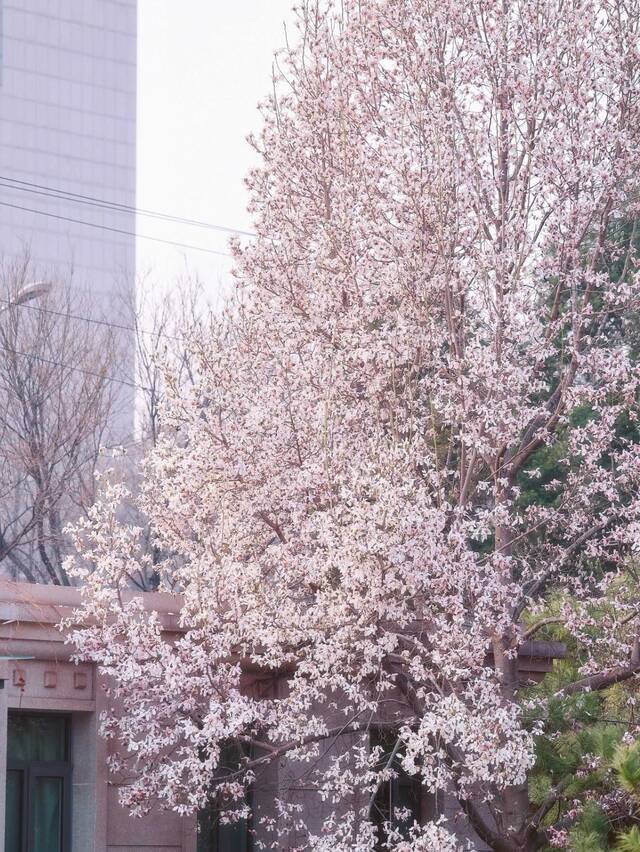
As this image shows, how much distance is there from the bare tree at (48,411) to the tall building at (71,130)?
7152 cm

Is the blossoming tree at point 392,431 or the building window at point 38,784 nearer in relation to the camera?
the blossoming tree at point 392,431

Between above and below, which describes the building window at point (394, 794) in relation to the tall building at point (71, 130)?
below

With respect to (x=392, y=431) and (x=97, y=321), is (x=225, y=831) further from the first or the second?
(x=97, y=321)

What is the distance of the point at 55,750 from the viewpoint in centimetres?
1346

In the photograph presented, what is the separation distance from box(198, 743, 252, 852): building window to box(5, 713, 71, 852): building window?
62.6 inches

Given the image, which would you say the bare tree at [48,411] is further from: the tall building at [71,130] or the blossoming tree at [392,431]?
the tall building at [71,130]

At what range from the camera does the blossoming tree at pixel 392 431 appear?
1222cm

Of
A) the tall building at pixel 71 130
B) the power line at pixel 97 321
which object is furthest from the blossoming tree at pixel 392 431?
the tall building at pixel 71 130

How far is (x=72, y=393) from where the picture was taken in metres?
26.1

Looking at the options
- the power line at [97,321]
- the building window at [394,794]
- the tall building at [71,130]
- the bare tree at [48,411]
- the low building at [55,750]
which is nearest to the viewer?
→ the low building at [55,750]

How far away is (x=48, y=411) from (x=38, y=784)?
1310 cm

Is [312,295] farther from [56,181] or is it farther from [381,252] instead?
[56,181]

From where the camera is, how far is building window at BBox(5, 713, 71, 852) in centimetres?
1310

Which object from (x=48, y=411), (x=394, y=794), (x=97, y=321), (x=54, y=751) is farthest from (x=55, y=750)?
(x=97, y=321)
